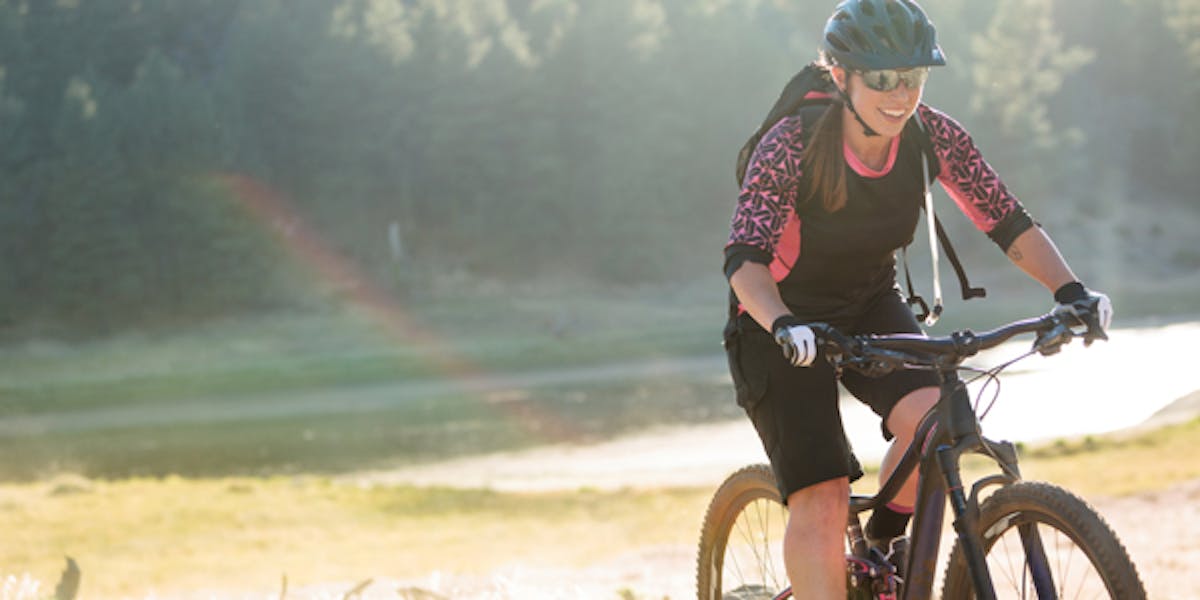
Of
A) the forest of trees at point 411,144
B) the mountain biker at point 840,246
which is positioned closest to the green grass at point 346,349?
the forest of trees at point 411,144

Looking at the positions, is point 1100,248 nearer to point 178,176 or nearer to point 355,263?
point 355,263

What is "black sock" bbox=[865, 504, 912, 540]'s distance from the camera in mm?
3924

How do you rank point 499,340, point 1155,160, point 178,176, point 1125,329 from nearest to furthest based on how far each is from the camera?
1. point 1125,329
2. point 499,340
3. point 178,176
4. point 1155,160

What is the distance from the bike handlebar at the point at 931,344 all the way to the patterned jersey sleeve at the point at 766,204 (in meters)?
0.37

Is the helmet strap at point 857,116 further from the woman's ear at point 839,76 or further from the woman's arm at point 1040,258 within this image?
the woman's arm at point 1040,258

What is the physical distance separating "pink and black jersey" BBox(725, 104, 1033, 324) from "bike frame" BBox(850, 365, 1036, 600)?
1.72 ft

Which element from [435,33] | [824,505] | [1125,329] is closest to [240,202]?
[435,33]

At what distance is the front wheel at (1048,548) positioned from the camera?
306 cm

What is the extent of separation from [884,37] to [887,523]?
4.25ft

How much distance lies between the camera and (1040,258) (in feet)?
12.5

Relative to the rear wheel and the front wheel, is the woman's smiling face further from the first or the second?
the rear wheel

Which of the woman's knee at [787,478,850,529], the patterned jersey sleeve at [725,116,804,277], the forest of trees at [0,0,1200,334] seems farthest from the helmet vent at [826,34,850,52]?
the forest of trees at [0,0,1200,334]

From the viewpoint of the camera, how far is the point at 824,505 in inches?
147

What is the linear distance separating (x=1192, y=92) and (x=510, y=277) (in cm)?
3912
